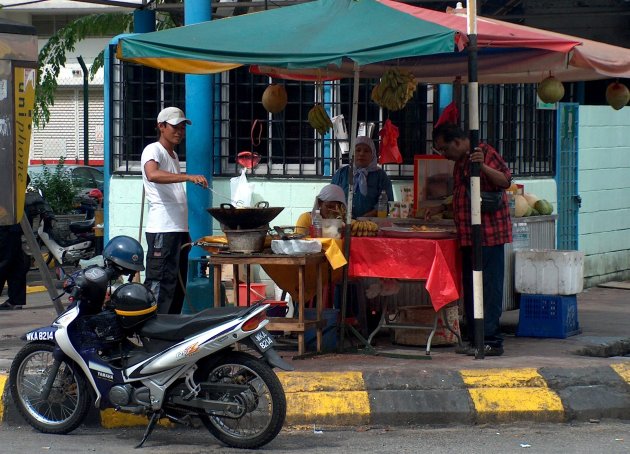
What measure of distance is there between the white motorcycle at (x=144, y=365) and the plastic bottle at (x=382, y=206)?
128 inches

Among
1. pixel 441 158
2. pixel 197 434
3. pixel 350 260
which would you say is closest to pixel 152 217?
pixel 350 260

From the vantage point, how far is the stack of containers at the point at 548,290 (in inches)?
364

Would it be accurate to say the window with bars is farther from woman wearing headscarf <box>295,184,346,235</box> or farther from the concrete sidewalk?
the concrete sidewalk

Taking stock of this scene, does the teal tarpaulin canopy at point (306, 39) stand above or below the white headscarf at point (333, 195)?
above

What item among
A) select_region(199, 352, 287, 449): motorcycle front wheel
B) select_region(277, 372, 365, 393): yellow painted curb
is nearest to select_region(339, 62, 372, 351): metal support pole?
select_region(277, 372, 365, 393): yellow painted curb

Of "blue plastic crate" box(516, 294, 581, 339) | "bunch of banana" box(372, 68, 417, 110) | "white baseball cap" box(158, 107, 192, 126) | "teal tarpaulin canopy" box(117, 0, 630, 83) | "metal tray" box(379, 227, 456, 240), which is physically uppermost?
"teal tarpaulin canopy" box(117, 0, 630, 83)

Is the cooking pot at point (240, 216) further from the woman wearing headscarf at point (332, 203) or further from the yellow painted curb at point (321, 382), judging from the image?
the yellow painted curb at point (321, 382)

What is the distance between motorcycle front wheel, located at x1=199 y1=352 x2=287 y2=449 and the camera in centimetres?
632

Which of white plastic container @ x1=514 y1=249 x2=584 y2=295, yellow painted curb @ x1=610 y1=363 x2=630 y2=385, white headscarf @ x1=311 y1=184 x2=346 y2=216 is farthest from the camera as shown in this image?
white plastic container @ x1=514 y1=249 x2=584 y2=295

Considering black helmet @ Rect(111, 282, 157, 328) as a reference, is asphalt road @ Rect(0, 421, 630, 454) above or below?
below

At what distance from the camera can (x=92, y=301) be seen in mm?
6730

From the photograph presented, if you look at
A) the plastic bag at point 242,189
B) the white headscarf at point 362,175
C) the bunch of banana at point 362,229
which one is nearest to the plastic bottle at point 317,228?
the bunch of banana at point 362,229

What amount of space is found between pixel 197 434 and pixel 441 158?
3913 mm

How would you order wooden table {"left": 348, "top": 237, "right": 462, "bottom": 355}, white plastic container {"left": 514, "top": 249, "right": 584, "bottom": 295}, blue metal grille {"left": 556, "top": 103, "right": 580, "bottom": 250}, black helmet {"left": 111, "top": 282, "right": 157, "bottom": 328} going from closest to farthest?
black helmet {"left": 111, "top": 282, "right": 157, "bottom": 328}, wooden table {"left": 348, "top": 237, "right": 462, "bottom": 355}, white plastic container {"left": 514, "top": 249, "right": 584, "bottom": 295}, blue metal grille {"left": 556, "top": 103, "right": 580, "bottom": 250}
